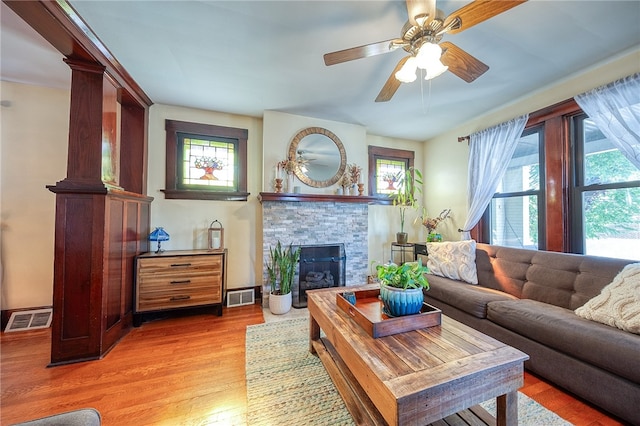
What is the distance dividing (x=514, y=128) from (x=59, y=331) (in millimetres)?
4910

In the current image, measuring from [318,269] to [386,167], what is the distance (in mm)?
2181

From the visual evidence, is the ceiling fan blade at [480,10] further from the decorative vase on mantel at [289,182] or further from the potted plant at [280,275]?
the potted plant at [280,275]

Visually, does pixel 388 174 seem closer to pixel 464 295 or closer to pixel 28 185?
pixel 464 295

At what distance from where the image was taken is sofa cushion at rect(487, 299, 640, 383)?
1.24 m

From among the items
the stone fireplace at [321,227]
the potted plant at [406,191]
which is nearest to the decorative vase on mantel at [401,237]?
the potted plant at [406,191]

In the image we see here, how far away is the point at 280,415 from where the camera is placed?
135cm

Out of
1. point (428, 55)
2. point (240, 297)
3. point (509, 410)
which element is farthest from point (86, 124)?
point (509, 410)

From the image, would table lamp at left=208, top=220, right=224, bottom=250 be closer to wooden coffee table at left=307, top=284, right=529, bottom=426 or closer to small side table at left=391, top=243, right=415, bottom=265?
wooden coffee table at left=307, top=284, right=529, bottom=426

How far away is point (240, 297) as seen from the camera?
10.2 ft

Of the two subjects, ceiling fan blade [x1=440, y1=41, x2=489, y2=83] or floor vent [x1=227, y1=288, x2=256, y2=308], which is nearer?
ceiling fan blade [x1=440, y1=41, x2=489, y2=83]

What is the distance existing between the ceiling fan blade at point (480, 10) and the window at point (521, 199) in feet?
6.95

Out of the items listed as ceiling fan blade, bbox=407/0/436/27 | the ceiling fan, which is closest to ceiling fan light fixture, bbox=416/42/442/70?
the ceiling fan

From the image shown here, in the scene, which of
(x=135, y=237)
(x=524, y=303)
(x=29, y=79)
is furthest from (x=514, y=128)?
(x=29, y=79)

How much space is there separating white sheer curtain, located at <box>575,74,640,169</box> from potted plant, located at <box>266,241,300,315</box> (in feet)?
10.6
